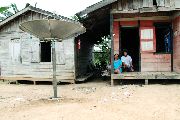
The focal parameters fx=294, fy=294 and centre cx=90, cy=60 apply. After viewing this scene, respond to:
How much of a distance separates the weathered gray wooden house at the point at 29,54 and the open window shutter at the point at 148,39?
139 inches

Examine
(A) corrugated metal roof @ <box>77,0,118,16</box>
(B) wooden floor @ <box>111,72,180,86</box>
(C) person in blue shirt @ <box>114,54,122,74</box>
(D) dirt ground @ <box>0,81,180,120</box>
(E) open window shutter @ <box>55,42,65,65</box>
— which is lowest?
(D) dirt ground @ <box>0,81,180,120</box>

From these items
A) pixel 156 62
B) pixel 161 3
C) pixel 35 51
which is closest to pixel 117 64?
pixel 156 62

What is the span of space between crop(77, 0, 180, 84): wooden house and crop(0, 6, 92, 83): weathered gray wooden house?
197 cm

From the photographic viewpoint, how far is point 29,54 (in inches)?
613

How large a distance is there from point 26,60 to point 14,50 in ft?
3.05

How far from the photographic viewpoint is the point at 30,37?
1552 centimetres

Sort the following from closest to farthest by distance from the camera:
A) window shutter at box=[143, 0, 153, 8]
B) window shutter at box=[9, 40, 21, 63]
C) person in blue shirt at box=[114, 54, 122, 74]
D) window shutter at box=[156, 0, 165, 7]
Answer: window shutter at box=[156, 0, 165, 7] < window shutter at box=[143, 0, 153, 8] < person in blue shirt at box=[114, 54, 122, 74] < window shutter at box=[9, 40, 21, 63]

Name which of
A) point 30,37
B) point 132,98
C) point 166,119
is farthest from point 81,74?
point 166,119

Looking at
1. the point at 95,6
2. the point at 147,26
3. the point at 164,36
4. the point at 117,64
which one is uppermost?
the point at 95,6

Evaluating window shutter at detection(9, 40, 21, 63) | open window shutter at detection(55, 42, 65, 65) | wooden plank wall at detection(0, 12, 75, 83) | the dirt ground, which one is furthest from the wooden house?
window shutter at detection(9, 40, 21, 63)

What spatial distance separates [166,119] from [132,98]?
2780 mm

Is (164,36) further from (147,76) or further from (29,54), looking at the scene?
(29,54)

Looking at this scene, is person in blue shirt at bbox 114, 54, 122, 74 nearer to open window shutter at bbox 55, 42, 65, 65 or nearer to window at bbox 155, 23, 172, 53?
window at bbox 155, 23, 172, 53

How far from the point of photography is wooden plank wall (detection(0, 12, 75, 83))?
14938 mm
